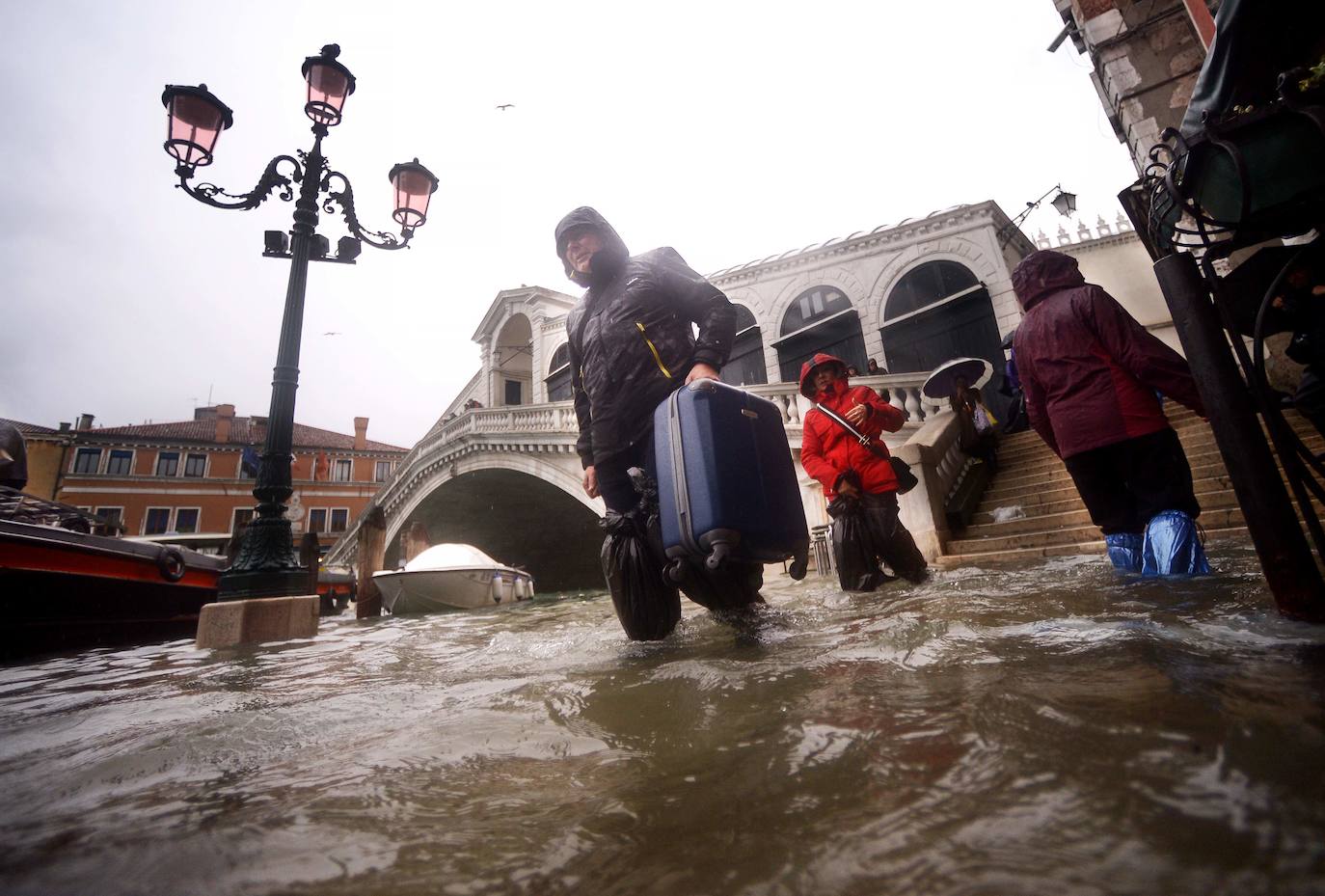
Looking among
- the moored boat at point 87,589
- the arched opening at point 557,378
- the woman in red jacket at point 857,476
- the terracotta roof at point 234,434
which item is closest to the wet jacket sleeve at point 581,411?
the woman in red jacket at point 857,476

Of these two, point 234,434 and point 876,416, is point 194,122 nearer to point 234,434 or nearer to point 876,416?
point 876,416

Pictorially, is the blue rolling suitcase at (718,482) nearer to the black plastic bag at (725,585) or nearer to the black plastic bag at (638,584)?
the black plastic bag at (725,585)

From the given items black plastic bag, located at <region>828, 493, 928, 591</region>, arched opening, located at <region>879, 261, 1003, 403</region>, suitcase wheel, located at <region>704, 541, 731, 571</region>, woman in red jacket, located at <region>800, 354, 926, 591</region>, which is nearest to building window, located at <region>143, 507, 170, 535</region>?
arched opening, located at <region>879, 261, 1003, 403</region>

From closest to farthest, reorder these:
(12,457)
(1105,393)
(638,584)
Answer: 1. (638,584)
2. (1105,393)
3. (12,457)

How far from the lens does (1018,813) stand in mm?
583

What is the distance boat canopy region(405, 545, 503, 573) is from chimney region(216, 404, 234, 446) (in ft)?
122

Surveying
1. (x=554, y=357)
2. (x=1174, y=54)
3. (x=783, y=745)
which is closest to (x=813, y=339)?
(x=1174, y=54)

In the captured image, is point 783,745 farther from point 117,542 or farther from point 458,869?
point 117,542

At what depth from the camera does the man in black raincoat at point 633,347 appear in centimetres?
256

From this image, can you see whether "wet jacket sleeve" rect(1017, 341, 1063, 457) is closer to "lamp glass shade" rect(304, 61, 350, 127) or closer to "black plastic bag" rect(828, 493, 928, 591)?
"black plastic bag" rect(828, 493, 928, 591)

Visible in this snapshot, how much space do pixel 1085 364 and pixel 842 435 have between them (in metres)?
1.53

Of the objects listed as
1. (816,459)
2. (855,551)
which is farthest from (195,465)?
(855,551)

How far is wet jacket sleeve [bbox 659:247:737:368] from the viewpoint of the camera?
257 centimetres

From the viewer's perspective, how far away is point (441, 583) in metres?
9.50
